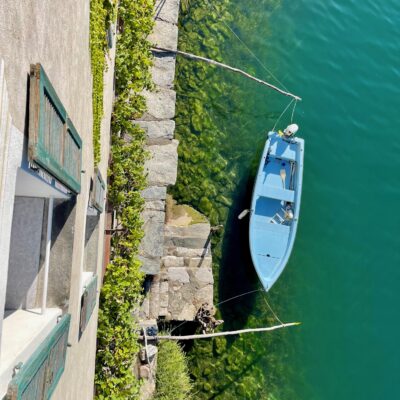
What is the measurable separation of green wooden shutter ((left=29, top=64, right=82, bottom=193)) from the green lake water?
671cm

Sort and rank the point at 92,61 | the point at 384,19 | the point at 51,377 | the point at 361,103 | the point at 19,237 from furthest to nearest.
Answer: the point at 384,19 → the point at 361,103 → the point at 92,61 → the point at 19,237 → the point at 51,377

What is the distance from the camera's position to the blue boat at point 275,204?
31.4 feet

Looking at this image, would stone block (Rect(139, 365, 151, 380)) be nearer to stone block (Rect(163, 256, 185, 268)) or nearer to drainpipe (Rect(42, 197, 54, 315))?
stone block (Rect(163, 256, 185, 268))

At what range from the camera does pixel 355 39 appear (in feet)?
40.0

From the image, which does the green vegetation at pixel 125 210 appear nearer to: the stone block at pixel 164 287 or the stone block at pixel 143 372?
the stone block at pixel 143 372

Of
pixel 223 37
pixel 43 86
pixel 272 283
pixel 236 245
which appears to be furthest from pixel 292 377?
pixel 43 86

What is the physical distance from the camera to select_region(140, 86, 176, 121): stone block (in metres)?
9.09

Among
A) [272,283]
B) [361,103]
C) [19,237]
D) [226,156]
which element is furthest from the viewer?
[361,103]

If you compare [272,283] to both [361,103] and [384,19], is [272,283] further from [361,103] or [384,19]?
[384,19]

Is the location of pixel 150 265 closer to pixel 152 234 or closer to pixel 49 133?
pixel 152 234

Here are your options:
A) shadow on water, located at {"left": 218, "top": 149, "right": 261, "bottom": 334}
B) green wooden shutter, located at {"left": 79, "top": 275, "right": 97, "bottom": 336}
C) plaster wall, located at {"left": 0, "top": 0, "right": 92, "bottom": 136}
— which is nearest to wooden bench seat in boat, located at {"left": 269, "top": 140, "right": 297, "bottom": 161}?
shadow on water, located at {"left": 218, "top": 149, "right": 261, "bottom": 334}

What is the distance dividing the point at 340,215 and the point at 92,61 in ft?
24.7

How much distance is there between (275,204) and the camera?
390 inches

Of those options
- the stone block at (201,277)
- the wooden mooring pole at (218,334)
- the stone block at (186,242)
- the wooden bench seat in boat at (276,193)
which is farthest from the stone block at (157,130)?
the wooden mooring pole at (218,334)
